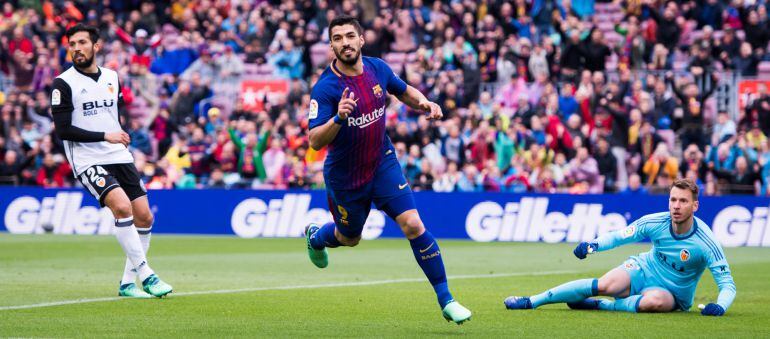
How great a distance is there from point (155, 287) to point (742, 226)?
13.2 metres

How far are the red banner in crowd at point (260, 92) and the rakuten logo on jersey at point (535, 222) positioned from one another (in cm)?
688

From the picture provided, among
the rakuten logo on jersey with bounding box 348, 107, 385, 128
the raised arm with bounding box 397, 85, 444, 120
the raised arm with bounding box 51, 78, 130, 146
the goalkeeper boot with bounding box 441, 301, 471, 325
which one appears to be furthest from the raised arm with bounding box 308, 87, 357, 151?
the raised arm with bounding box 51, 78, 130, 146

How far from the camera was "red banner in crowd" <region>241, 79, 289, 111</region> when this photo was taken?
29.1m

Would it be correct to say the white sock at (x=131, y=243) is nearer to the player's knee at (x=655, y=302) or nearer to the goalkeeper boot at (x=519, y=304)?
the goalkeeper boot at (x=519, y=304)

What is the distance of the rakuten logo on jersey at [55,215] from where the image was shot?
1016 inches

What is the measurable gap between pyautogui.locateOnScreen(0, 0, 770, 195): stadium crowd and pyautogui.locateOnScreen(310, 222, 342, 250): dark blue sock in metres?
12.9

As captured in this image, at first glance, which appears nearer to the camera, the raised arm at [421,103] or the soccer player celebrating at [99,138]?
the raised arm at [421,103]

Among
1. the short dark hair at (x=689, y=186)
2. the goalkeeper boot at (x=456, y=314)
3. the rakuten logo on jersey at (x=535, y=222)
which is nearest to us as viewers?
the goalkeeper boot at (x=456, y=314)

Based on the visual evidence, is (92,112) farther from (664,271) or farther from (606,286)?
(664,271)

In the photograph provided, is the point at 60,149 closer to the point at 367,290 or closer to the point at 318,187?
the point at 318,187

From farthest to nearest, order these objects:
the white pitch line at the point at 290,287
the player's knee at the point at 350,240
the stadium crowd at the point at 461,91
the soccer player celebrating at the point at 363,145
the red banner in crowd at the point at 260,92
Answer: the red banner in crowd at the point at 260,92, the stadium crowd at the point at 461,91, the white pitch line at the point at 290,287, the player's knee at the point at 350,240, the soccer player celebrating at the point at 363,145

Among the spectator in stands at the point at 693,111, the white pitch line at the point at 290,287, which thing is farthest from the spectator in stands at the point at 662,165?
the white pitch line at the point at 290,287

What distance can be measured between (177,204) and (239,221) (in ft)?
4.79

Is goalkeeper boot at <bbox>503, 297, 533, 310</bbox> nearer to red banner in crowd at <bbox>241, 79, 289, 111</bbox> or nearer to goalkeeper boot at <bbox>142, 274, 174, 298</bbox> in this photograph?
goalkeeper boot at <bbox>142, 274, 174, 298</bbox>
